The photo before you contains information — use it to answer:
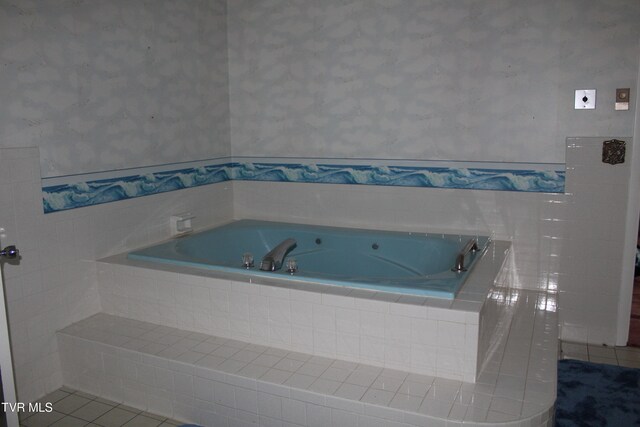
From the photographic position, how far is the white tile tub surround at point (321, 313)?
2258 mm

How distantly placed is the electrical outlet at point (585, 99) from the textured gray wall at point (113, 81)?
7.62 ft

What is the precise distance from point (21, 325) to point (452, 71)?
2716mm

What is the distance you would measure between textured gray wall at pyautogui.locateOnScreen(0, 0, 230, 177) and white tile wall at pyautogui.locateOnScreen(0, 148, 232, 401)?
0.19 m

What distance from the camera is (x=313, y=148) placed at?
3.85 meters

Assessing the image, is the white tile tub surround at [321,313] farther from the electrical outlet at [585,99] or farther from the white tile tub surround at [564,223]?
the electrical outlet at [585,99]

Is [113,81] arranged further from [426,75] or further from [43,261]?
[426,75]

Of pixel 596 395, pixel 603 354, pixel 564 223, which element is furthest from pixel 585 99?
pixel 596 395

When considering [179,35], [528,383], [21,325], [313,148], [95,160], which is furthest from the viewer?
[313,148]

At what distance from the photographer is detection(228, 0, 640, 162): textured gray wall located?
3.08 m

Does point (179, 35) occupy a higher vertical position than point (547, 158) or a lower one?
higher

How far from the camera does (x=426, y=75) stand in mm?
3436

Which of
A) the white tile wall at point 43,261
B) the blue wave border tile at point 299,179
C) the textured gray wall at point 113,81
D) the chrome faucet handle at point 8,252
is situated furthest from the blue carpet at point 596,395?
Result: the textured gray wall at point 113,81

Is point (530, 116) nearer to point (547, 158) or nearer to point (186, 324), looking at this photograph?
point (547, 158)

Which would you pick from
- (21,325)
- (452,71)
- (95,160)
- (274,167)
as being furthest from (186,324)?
(452,71)
